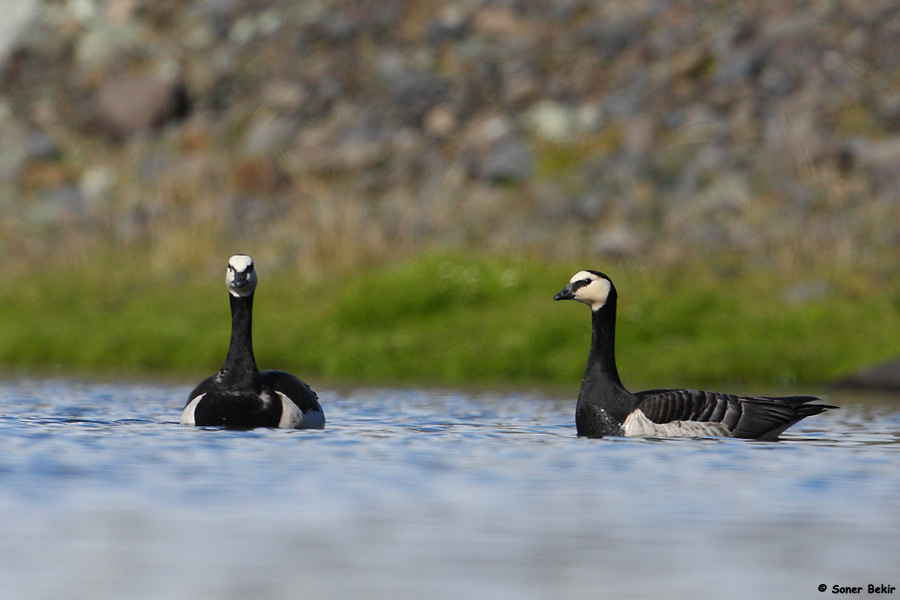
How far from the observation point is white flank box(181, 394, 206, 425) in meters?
13.6

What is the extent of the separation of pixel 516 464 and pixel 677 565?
3763 mm

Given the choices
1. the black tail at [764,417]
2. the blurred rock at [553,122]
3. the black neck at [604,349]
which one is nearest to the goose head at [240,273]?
the black neck at [604,349]

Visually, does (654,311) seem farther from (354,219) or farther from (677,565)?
(677,565)

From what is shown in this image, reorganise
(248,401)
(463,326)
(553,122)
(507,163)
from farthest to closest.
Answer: (553,122), (507,163), (463,326), (248,401)

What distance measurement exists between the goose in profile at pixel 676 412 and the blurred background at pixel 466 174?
20.1 feet

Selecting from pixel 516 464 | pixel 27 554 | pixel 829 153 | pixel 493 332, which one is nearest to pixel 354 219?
pixel 493 332

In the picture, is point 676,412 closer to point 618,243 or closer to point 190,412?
point 190,412

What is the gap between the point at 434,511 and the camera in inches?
364

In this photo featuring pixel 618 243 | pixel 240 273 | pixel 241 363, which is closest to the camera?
pixel 241 363

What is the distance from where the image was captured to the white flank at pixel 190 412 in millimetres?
13633

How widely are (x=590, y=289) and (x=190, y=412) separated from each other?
3.45 meters

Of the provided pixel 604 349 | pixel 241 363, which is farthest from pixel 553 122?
pixel 241 363

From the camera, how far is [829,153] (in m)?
32.5

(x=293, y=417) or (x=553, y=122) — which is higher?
(x=553, y=122)
